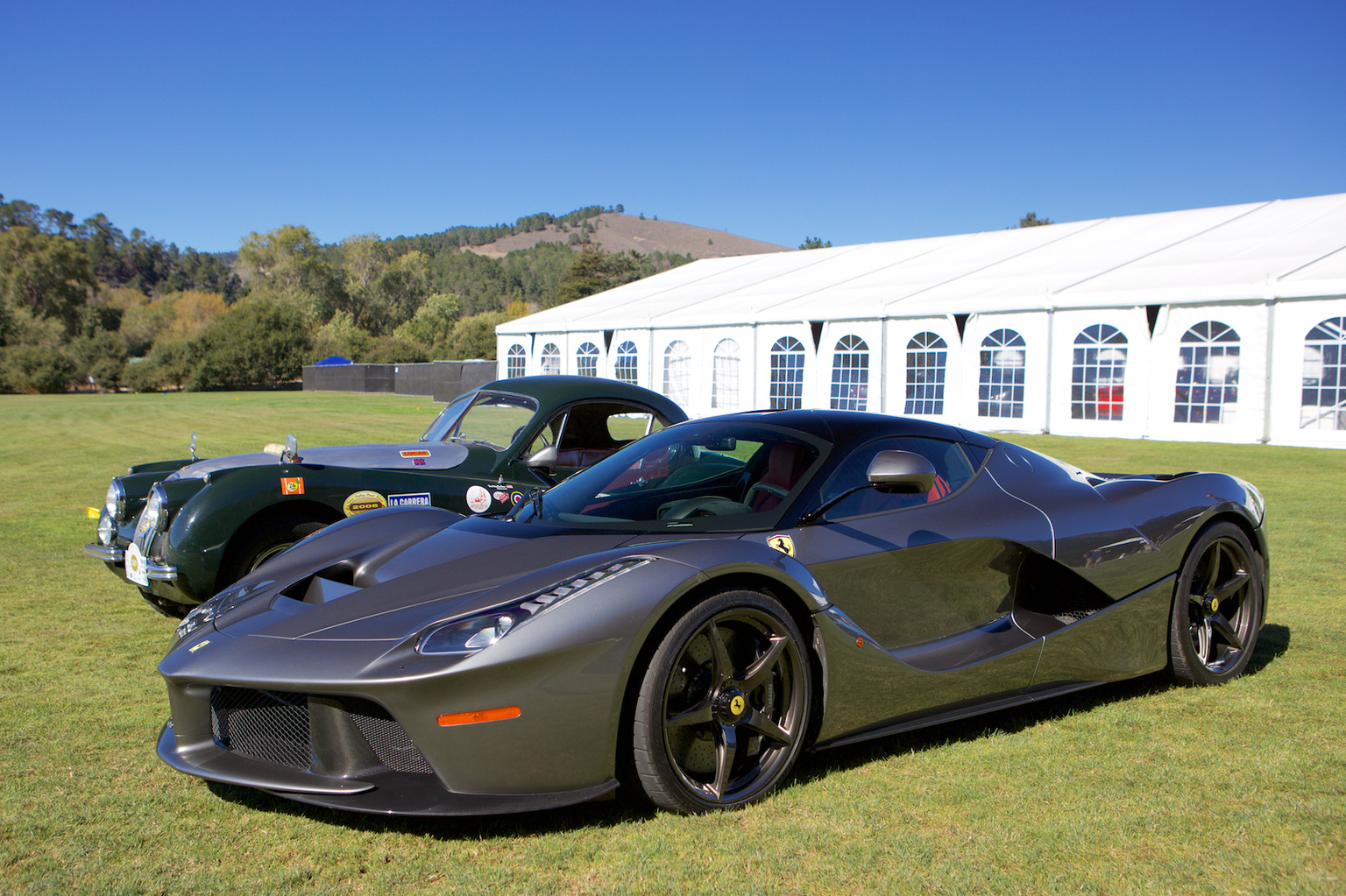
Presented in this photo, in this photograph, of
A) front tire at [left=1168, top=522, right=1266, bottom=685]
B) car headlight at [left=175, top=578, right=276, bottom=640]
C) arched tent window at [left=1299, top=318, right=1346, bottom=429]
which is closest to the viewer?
car headlight at [left=175, top=578, right=276, bottom=640]

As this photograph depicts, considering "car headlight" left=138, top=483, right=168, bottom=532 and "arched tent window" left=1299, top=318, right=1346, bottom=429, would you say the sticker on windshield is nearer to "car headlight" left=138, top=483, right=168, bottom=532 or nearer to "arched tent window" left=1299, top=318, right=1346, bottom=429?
"car headlight" left=138, top=483, right=168, bottom=532

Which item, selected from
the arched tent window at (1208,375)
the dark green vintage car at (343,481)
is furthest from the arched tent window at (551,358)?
the dark green vintage car at (343,481)

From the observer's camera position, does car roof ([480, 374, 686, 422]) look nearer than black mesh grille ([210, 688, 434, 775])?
No

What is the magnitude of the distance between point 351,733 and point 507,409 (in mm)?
4181

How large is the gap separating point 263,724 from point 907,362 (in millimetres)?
20602

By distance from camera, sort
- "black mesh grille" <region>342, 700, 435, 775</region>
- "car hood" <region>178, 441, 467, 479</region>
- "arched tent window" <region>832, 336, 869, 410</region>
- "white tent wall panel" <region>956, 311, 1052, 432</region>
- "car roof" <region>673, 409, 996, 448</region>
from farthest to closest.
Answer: "arched tent window" <region>832, 336, 869, 410</region> < "white tent wall panel" <region>956, 311, 1052, 432</region> < "car hood" <region>178, 441, 467, 479</region> < "car roof" <region>673, 409, 996, 448</region> < "black mesh grille" <region>342, 700, 435, 775</region>

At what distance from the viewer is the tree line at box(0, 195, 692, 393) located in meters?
61.5

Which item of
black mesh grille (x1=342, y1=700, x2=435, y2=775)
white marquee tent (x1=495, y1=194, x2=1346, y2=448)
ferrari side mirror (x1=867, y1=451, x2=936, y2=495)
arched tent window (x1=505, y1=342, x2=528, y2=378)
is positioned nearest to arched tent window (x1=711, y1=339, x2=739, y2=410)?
white marquee tent (x1=495, y1=194, x2=1346, y2=448)

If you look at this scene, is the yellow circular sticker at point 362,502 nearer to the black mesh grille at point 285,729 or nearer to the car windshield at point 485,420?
the car windshield at point 485,420

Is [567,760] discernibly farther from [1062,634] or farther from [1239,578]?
[1239,578]

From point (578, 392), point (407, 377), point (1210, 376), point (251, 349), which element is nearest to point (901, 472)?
point (578, 392)

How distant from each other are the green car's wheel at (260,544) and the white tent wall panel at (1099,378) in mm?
17339

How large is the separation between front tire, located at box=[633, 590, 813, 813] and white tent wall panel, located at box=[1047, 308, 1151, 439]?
18.1m

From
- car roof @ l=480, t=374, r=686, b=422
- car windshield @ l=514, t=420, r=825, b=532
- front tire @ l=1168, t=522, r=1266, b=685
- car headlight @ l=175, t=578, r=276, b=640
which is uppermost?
car roof @ l=480, t=374, r=686, b=422
